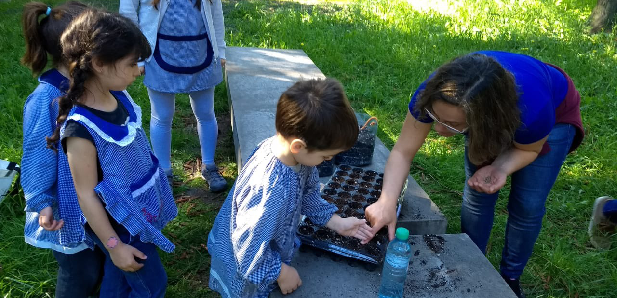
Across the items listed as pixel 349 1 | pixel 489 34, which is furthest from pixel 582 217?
pixel 349 1

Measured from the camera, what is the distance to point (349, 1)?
31.3ft

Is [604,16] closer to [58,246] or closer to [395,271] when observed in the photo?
[395,271]

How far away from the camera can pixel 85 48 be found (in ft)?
5.14

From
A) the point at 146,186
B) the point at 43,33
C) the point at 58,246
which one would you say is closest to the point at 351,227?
the point at 146,186

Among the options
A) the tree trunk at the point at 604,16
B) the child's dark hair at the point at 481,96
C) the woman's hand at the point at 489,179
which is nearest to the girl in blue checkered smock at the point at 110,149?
the child's dark hair at the point at 481,96

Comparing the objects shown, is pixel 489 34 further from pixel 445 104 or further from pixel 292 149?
pixel 292 149

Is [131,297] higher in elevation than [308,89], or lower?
lower

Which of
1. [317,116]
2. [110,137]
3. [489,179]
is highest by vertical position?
[317,116]

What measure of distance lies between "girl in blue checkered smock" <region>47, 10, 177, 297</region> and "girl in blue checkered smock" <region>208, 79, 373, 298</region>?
0.37 meters

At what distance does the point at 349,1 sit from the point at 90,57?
8.60 m

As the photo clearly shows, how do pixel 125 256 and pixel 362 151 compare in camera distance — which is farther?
pixel 362 151

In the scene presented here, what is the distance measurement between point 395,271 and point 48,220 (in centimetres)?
137

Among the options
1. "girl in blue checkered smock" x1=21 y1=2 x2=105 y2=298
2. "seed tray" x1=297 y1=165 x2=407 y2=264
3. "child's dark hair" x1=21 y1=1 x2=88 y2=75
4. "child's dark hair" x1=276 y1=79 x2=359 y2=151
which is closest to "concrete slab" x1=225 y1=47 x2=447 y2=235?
"seed tray" x1=297 y1=165 x2=407 y2=264

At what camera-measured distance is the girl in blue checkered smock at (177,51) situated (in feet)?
8.78
